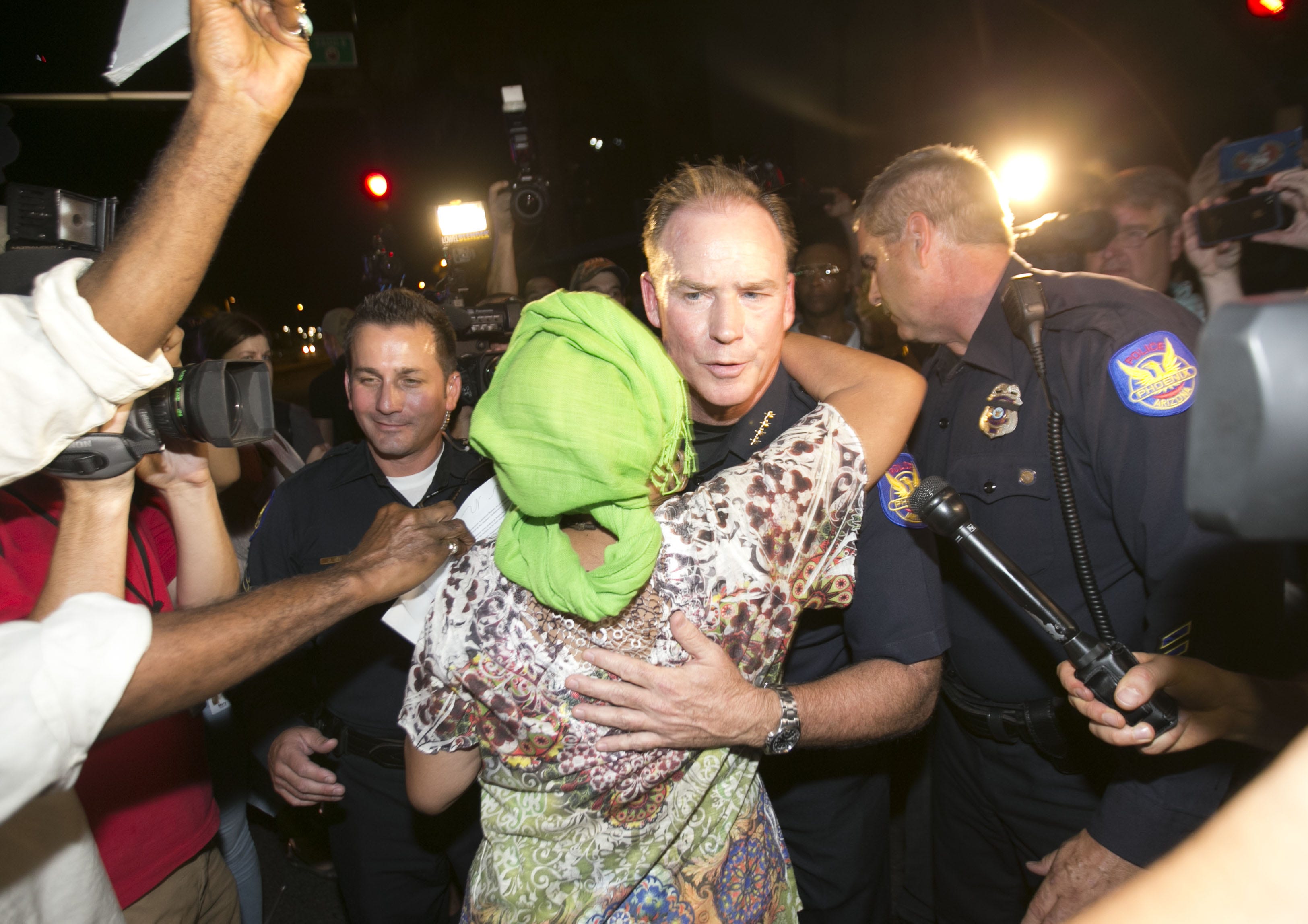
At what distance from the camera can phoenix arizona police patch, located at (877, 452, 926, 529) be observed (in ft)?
5.63

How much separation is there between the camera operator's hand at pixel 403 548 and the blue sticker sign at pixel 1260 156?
357 cm

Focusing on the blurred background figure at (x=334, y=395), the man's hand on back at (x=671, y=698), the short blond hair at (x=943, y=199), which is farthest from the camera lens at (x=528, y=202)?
the man's hand on back at (x=671, y=698)

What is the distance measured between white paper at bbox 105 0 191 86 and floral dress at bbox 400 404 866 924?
1.05 m

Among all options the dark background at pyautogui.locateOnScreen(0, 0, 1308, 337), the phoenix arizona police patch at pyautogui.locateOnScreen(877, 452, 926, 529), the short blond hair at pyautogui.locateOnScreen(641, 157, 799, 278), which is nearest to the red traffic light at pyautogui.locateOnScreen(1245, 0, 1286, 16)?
the dark background at pyautogui.locateOnScreen(0, 0, 1308, 337)

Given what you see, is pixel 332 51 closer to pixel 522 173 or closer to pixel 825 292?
pixel 522 173

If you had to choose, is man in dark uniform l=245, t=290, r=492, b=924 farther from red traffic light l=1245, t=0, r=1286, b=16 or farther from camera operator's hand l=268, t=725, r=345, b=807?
red traffic light l=1245, t=0, r=1286, b=16

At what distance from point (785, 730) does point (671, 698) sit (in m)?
0.30

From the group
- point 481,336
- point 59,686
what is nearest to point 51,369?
point 59,686

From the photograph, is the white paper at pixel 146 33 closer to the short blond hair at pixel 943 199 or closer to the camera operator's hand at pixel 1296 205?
the short blond hair at pixel 943 199

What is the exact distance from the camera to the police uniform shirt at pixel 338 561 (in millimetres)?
2312

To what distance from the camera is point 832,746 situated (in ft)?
4.90

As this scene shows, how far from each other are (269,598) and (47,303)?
2.07 feet

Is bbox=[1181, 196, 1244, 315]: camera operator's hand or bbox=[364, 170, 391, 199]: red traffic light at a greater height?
bbox=[364, 170, 391, 199]: red traffic light

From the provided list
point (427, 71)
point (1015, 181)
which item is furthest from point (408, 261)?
point (1015, 181)
